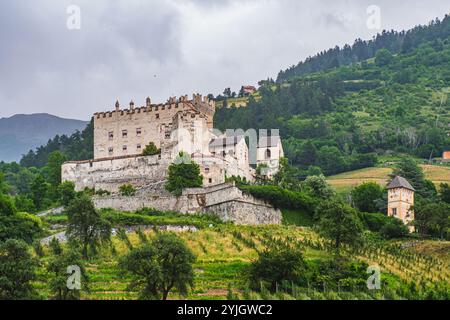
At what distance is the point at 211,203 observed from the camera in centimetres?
6331

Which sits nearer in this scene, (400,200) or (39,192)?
(39,192)

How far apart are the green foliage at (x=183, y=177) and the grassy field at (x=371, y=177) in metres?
30.1

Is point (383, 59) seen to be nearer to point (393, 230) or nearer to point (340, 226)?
point (393, 230)

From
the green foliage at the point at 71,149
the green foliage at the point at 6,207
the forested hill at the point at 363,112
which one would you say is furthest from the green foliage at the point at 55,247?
the forested hill at the point at 363,112

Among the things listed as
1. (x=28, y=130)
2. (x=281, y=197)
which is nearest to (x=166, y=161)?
(x=281, y=197)

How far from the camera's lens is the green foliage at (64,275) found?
39.3 metres

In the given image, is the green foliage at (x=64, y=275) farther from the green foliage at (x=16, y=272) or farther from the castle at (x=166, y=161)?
the castle at (x=166, y=161)

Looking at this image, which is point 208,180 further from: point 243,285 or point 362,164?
point 362,164

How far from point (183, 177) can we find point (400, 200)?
63.2ft

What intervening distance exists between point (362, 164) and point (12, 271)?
73937mm

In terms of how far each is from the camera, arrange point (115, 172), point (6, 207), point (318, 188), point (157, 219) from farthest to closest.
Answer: point (318, 188) < point (115, 172) < point (6, 207) < point (157, 219)

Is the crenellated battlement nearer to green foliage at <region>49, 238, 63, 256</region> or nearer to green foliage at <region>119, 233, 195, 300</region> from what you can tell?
green foliage at <region>49, 238, 63, 256</region>

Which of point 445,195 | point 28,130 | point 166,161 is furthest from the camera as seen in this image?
point 28,130
